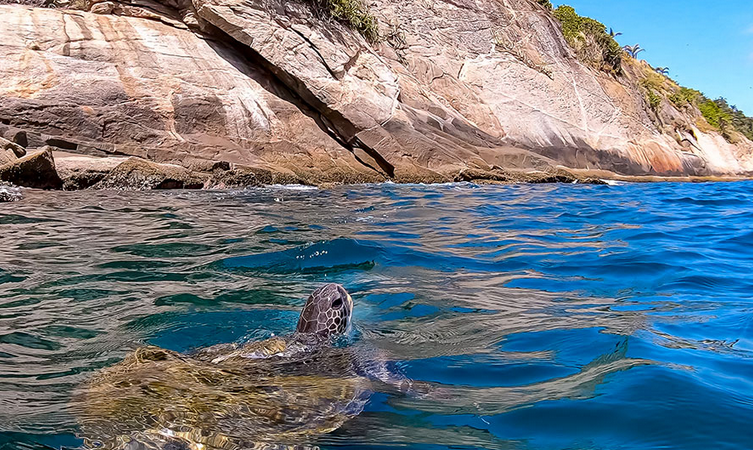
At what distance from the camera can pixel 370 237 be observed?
7.20 metres

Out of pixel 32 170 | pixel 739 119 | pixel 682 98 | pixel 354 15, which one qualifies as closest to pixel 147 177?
pixel 32 170

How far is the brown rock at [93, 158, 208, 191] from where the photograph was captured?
11641 mm

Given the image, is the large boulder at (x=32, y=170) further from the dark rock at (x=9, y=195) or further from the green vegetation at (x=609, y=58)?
the green vegetation at (x=609, y=58)

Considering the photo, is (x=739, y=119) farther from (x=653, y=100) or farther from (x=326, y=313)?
(x=326, y=313)

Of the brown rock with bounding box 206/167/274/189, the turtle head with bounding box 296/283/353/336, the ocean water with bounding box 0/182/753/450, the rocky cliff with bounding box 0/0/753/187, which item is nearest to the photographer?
the ocean water with bounding box 0/182/753/450

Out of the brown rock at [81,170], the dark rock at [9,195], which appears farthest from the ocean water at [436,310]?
the brown rock at [81,170]

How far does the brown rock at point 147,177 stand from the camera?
11.6m

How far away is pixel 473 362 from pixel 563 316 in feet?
3.58

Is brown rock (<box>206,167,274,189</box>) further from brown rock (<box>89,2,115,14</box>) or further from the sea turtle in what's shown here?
the sea turtle

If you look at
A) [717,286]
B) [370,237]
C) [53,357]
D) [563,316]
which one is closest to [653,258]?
[717,286]

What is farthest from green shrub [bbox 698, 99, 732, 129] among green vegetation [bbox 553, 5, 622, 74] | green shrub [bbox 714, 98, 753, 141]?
green vegetation [bbox 553, 5, 622, 74]

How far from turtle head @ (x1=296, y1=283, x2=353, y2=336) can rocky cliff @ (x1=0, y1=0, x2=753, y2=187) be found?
358 inches

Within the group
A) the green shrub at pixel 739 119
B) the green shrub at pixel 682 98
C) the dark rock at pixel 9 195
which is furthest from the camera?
the green shrub at pixel 739 119

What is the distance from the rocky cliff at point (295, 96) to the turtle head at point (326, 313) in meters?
9.10
